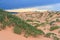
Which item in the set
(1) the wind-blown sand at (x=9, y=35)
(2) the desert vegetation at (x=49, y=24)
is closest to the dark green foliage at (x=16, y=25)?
(1) the wind-blown sand at (x=9, y=35)

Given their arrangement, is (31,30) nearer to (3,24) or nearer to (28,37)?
(28,37)

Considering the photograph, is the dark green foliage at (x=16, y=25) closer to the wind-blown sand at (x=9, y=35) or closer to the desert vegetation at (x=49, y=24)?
the wind-blown sand at (x=9, y=35)

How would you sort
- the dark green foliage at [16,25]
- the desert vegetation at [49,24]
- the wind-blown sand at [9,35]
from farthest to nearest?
1. the desert vegetation at [49,24]
2. the dark green foliage at [16,25]
3. the wind-blown sand at [9,35]

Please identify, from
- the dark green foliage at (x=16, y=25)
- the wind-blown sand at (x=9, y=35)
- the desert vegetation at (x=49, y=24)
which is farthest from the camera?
the desert vegetation at (x=49, y=24)

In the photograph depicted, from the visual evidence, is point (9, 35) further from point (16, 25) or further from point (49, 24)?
point (49, 24)

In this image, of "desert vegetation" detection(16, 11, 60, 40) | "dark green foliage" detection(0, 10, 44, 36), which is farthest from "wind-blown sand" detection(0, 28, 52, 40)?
"desert vegetation" detection(16, 11, 60, 40)

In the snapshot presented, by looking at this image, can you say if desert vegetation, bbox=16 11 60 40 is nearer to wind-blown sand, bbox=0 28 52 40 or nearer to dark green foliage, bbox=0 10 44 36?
dark green foliage, bbox=0 10 44 36

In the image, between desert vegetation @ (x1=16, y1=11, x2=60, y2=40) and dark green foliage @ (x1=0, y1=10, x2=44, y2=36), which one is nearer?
dark green foliage @ (x1=0, y1=10, x2=44, y2=36)

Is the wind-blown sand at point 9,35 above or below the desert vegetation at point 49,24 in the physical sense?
above

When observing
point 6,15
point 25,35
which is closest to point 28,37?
point 25,35

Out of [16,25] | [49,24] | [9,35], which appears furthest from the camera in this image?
[49,24]

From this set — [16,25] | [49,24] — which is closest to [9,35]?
[16,25]
